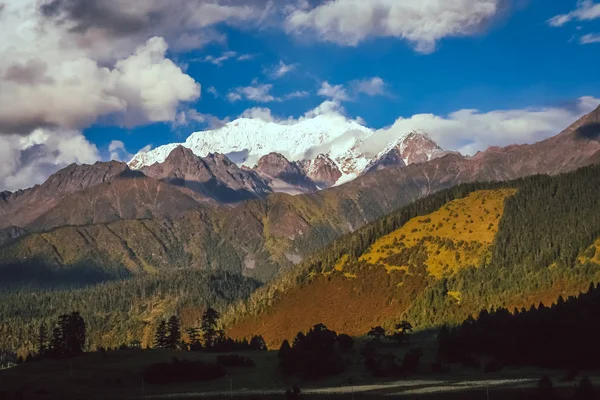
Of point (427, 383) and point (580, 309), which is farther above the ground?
point (580, 309)

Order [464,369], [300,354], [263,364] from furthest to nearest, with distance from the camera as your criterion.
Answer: [263,364], [300,354], [464,369]

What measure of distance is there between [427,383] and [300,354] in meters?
32.0

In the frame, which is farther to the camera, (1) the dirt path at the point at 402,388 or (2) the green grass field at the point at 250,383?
(1) the dirt path at the point at 402,388

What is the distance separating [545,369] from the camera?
102 meters

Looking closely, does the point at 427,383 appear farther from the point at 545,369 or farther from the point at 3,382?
the point at 3,382

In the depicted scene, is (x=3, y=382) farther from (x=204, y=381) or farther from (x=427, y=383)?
(x=427, y=383)

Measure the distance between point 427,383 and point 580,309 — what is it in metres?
44.0

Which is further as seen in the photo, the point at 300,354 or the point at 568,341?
the point at 300,354

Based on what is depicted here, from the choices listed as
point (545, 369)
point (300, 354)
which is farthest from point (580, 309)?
point (300, 354)

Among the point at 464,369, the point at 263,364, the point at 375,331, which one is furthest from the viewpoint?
the point at 375,331

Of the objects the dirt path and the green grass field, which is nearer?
the green grass field

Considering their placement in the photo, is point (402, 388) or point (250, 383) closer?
point (402, 388)

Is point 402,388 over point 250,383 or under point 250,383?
under

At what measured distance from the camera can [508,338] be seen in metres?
116
